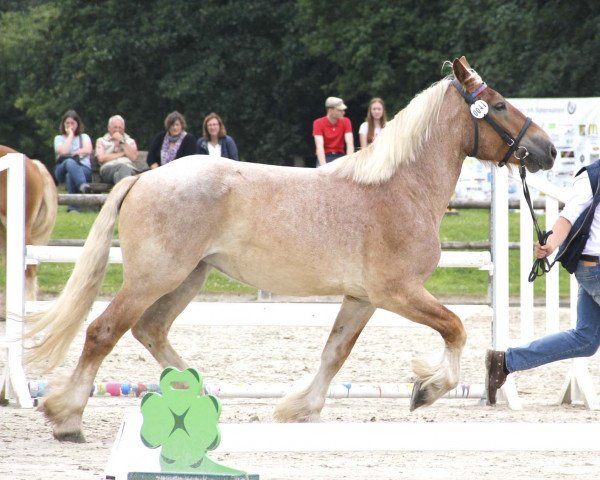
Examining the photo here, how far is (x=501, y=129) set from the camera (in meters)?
6.22

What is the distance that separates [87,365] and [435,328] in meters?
1.72

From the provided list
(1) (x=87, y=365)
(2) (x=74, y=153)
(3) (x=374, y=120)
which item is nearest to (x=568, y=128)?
(3) (x=374, y=120)

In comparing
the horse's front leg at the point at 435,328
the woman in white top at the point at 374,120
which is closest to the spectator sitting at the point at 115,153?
the woman in white top at the point at 374,120

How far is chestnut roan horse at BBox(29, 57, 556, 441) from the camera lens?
228 inches

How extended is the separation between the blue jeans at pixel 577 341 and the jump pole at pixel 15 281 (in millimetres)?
2756

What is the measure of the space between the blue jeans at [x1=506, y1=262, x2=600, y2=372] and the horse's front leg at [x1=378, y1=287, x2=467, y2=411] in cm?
67

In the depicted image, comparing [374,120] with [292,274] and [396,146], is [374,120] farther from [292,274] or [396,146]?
[292,274]

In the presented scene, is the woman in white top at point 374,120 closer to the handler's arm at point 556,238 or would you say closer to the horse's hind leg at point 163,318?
the horse's hind leg at point 163,318

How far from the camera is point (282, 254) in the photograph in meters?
5.90

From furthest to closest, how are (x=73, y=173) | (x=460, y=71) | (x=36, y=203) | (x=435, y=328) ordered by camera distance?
(x=73, y=173), (x=36, y=203), (x=460, y=71), (x=435, y=328)

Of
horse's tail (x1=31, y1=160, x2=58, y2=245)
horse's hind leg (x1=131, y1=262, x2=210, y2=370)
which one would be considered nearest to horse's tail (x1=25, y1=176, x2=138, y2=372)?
horse's hind leg (x1=131, y1=262, x2=210, y2=370)

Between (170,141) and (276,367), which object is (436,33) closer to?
(170,141)

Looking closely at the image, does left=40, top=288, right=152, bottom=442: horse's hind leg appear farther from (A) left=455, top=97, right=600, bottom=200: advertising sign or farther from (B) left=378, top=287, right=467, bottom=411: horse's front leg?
(A) left=455, top=97, right=600, bottom=200: advertising sign

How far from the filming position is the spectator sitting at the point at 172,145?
1284 centimetres
